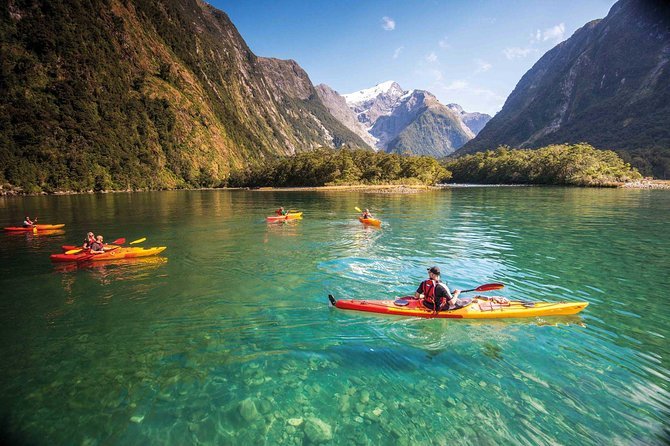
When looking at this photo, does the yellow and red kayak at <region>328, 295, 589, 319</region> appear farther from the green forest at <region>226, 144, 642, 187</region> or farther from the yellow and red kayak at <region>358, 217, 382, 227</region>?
the green forest at <region>226, 144, 642, 187</region>

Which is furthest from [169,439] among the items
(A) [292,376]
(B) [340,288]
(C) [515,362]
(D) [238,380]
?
(B) [340,288]

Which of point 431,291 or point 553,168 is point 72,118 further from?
point 553,168

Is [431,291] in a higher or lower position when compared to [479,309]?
higher

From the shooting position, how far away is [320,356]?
10.9 meters

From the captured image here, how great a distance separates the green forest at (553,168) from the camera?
113 m

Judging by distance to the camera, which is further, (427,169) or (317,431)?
(427,169)

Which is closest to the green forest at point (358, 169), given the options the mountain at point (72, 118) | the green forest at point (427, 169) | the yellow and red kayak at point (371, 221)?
the green forest at point (427, 169)

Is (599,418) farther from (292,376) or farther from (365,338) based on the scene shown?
(292,376)

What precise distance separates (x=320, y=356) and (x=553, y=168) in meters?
140

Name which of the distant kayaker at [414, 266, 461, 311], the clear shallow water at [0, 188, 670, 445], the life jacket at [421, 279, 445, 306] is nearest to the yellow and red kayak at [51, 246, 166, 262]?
the clear shallow water at [0, 188, 670, 445]

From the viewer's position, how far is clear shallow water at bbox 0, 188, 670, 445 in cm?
802

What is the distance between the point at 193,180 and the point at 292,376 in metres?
187

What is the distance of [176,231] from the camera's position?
115 feet

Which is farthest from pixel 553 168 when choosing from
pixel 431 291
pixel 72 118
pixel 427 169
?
pixel 72 118
